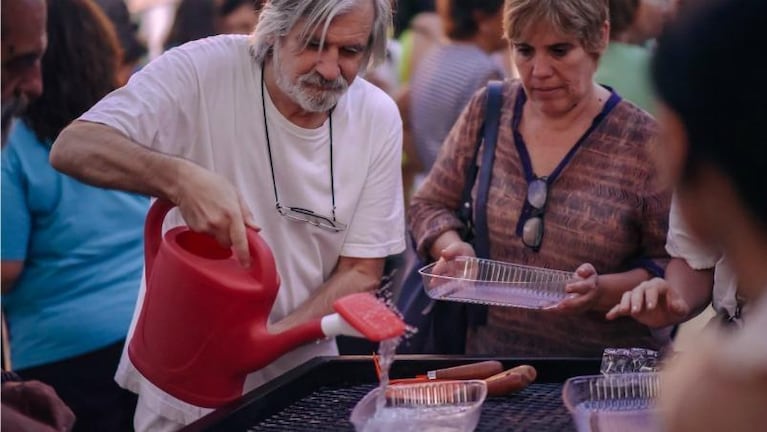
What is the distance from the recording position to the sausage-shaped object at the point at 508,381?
175cm

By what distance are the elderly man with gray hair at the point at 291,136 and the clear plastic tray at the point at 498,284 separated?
0.51 feet

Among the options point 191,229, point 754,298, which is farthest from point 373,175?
point 754,298

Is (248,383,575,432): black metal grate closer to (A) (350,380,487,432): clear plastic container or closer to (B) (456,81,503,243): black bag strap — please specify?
(A) (350,380,487,432): clear plastic container

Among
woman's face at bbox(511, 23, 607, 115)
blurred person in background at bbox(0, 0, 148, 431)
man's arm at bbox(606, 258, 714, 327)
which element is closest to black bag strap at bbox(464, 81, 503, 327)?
woman's face at bbox(511, 23, 607, 115)

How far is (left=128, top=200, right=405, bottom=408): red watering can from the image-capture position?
1.67 meters

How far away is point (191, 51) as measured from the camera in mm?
2059

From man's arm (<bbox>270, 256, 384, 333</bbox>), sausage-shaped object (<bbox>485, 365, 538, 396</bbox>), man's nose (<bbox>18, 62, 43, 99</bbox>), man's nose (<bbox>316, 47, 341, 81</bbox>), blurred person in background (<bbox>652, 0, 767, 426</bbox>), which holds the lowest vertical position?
man's arm (<bbox>270, 256, 384, 333</bbox>)

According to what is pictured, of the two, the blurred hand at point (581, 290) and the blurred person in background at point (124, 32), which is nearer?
the blurred hand at point (581, 290)

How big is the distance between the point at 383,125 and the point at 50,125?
85 cm

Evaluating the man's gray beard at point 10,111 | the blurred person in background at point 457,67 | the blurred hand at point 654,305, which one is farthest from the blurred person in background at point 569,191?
the blurred person in background at point 457,67

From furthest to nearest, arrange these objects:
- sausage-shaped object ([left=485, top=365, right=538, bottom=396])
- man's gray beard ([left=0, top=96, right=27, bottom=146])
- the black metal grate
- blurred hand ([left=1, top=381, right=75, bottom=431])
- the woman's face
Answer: man's gray beard ([left=0, top=96, right=27, bottom=146]) → the woman's face → blurred hand ([left=1, top=381, right=75, bottom=431]) → sausage-shaped object ([left=485, top=365, right=538, bottom=396]) → the black metal grate

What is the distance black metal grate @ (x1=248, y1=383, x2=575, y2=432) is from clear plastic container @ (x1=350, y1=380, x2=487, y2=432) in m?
0.04

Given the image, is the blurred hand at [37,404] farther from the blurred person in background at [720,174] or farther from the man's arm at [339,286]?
the blurred person in background at [720,174]

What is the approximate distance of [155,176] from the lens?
180cm
